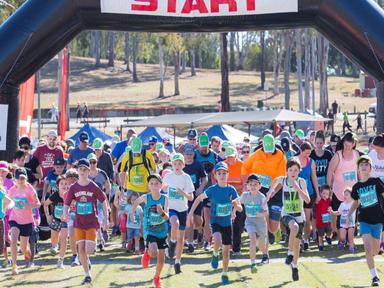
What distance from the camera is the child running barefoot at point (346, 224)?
1306 centimetres

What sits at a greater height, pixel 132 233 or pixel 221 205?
pixel 221 205

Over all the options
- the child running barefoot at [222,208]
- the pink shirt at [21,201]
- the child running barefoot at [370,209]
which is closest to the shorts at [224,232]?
the child running barefoot at [222,208]

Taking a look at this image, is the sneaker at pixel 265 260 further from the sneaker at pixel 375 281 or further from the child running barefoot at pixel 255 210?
the sneaker at pixel 375 281

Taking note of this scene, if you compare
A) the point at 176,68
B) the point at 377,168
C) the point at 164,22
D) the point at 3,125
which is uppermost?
the point at 176,68

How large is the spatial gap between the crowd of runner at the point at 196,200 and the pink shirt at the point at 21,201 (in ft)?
0.05

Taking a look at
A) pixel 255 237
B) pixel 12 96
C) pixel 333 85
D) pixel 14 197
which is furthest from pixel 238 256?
pixel 333 85

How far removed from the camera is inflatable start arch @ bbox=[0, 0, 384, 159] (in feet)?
43.5

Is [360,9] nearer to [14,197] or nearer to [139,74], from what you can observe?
[14,197]

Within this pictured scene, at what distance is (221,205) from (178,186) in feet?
4.25

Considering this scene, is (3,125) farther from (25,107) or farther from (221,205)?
(221,205)

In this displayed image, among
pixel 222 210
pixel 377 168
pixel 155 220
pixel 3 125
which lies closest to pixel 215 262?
pixel 222 210

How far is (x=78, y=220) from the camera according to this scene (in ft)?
35.2

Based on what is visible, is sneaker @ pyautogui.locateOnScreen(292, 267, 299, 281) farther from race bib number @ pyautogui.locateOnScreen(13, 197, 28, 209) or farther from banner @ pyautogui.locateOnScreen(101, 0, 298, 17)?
banner @ pyautogui.locateOnScreen(101, 0, 298, 17)

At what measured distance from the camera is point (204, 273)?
11.4 meters
